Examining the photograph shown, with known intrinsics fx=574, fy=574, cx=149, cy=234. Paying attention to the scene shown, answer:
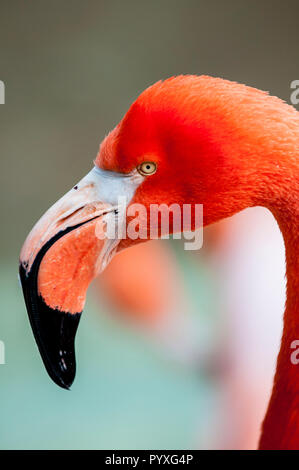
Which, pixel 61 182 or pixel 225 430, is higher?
pixel 61 182

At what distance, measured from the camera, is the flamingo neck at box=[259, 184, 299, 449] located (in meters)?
1.01

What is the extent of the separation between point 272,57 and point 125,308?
1.89 meters

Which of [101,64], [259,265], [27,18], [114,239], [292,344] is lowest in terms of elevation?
[259,265]

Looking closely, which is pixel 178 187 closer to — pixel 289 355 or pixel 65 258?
pixel 65 258

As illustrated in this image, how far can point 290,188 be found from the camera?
1.00 metres

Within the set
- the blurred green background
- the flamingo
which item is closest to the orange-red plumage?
the flamingo

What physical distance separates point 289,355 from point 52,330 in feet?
1.43

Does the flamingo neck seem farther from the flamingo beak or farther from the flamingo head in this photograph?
the flamingo beak

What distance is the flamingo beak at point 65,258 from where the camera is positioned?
1046 millimetres

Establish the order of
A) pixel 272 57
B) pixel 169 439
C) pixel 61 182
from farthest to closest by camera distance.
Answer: pixel 272 57
pixel 61 182
pixel 169 439

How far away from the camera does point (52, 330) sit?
1066mm

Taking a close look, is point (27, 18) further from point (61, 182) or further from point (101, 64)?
point (61, 182)

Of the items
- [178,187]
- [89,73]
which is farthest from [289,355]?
[89,73]

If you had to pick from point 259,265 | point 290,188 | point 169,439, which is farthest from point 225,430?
point 290,188
